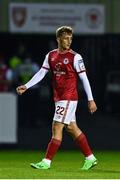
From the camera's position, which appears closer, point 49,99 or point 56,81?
point 56,81

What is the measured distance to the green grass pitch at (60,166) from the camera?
43.6 ft

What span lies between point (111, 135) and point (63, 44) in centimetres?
980

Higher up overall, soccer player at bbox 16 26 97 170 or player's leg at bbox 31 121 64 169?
soccer player at bbox 16 26 97 170

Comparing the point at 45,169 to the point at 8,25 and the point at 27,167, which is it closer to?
the point at 27,167

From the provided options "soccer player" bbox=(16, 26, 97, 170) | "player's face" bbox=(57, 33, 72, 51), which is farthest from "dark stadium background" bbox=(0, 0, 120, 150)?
"player's face" bbox=(57, 33, 72, 51)

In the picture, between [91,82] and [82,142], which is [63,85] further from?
[91,82]

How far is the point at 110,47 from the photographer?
2561 cm

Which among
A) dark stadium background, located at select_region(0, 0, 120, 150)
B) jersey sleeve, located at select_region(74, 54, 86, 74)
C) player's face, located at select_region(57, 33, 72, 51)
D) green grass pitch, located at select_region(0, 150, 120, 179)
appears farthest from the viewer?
dark stadium background, located at select_region(0, 0, 120, 150)

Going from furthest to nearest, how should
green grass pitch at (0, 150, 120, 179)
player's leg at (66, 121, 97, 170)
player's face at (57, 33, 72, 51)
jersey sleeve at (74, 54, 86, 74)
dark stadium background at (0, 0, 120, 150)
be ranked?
dark stadium background at (0, 0, 120, 150), player's leg at (66, 121, 97, 170), jersey sleeve at (74, 54, 86, 74), player's face at (57, 33, 72, 51), green grass pitch at (0, 150, 120, 179)

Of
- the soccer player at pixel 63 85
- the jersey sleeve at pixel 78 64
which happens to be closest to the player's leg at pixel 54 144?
the soccer player at pixel 63 85

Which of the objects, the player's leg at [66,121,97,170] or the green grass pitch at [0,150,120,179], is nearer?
the green grass pitch at [0,150,120,179]

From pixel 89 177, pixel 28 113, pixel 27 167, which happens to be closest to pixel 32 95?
pixel 28 113

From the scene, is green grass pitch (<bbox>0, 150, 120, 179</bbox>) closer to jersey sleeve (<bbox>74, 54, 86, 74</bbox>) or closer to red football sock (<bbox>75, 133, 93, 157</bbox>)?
red football sock (<bbox>75, 133, 93, 157</bbox>)

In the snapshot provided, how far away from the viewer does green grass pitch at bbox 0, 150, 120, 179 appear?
1328cm
